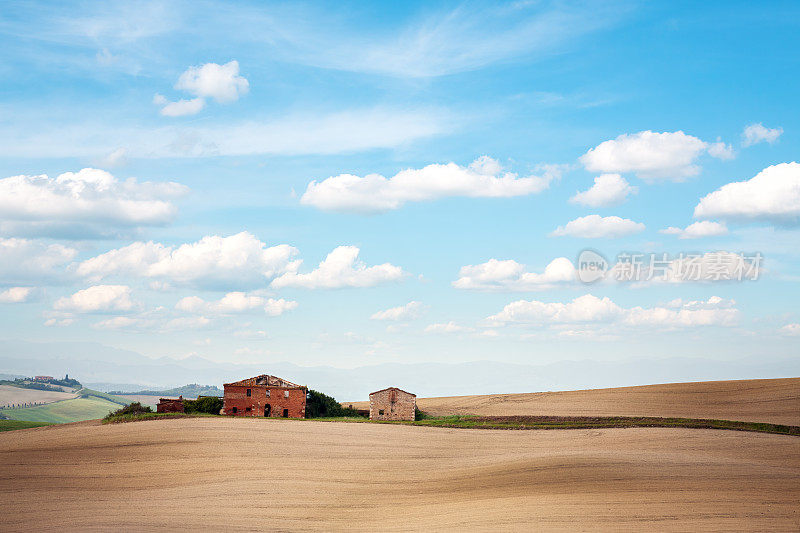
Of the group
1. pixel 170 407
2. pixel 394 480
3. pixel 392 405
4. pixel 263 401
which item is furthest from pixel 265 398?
pixel 394 480

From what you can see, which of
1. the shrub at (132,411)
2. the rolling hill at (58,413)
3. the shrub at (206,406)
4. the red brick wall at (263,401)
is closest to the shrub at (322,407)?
the red brick wall at (263,401)

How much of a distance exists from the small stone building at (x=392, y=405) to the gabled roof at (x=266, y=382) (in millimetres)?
7479

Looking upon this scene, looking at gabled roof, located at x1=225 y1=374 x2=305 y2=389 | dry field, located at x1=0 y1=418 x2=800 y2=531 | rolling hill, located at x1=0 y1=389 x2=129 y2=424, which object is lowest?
rolling hill, located at x1=0 y1=389 x2=129 y2=424

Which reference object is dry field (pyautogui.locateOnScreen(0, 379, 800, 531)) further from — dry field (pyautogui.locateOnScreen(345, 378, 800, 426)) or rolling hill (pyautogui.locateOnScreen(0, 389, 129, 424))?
rolling hill (pyautogui.locateOnScreen(0, 389, 129, 424))

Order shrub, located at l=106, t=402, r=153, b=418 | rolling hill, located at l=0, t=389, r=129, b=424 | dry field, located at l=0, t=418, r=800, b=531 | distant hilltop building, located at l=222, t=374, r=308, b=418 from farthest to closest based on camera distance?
rolling hill, located at l=0, t=389, r=129, b=424, distant hilltop building, located at l=222, t=374, r=308, b=418, shrub, located at l=106, t=402, r=153, b=418, dry field, located at l=0, t=418, r=800, b=531

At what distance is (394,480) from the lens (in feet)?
120

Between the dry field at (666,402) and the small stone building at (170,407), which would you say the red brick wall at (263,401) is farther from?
the dry field at (666,402)

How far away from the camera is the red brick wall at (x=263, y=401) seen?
225ft

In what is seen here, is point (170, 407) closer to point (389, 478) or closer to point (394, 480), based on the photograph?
point (389, 478)

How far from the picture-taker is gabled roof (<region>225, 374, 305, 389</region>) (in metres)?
68.9

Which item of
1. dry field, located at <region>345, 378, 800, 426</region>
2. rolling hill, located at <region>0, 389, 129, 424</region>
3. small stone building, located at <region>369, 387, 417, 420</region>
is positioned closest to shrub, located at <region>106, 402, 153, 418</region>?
small stone building, located at <region>369, 387, 417, 420</region>

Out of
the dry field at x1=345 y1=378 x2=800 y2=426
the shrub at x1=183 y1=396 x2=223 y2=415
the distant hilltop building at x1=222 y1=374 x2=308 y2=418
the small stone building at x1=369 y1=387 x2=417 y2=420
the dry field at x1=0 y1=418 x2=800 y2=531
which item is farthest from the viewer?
the shrub at x1=183 y1=396 x2=223 y2=415

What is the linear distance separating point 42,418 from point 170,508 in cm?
15761

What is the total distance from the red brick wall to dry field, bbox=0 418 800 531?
14.6 meters
